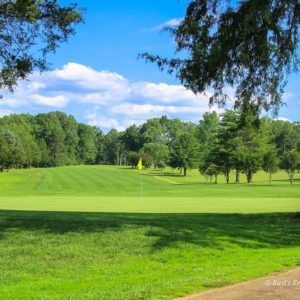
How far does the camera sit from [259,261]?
8.94m

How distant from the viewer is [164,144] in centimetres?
15825

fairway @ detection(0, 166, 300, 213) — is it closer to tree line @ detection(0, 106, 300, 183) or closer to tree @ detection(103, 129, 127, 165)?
tree line @ detection(0, 106, 300, 183)

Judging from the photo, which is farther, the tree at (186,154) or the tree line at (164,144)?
the tree at (186,154)

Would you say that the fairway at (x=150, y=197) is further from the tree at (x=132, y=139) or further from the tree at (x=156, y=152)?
the tree at (x=132, y=139)

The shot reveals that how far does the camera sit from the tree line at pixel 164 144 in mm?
72688

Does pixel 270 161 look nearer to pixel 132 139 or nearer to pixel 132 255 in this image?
Result: pixel 132 255

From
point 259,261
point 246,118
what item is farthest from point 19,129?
point 259,261

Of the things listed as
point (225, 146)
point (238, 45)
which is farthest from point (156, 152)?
point (238, 45)

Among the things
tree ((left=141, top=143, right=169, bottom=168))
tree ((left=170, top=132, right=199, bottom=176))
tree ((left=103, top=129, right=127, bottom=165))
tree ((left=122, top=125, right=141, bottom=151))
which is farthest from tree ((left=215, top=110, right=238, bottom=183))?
tree ((left=103, top=129, right=127, bottom=165))

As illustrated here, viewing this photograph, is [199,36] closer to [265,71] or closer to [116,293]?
[265,71]

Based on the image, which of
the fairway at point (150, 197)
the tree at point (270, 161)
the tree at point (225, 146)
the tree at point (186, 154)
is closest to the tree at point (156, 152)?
the fairway at point (150, 197)

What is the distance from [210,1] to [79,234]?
334 inches

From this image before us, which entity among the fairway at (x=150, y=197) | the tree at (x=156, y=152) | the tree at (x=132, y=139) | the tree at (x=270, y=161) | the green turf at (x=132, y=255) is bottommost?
the fairway at (x=150, y=197)

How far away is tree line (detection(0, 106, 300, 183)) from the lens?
72.7 m
